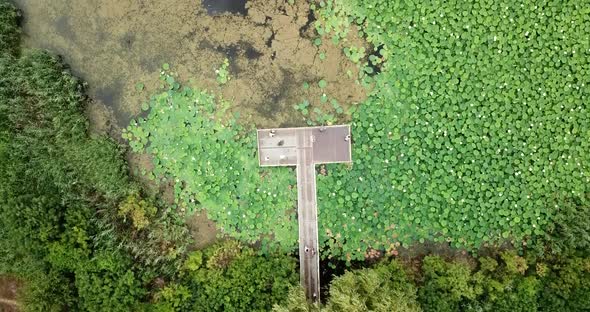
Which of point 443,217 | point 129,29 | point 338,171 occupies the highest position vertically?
point 129,29

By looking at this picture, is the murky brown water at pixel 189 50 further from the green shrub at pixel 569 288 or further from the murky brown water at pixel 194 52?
the green shrub at pixel 569 288

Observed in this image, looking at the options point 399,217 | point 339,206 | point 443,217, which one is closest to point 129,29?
point 339,206

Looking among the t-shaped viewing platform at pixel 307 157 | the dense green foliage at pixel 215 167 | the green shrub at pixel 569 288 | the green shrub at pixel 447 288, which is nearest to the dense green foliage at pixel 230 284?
the t-shaped viewing platform at pixel 307 157

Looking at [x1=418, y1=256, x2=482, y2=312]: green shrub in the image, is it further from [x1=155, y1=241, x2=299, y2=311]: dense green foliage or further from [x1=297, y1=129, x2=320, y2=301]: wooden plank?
[x1=155, y1=241, x2=299, y2=311]: dense green foliage

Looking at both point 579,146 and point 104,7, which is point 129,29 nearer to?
point 104,7

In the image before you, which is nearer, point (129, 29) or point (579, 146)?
point (579, 146)

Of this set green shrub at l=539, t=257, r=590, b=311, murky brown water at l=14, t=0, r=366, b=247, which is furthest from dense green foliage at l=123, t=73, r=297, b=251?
green shrub at l=539, t=257, r=590, b=311

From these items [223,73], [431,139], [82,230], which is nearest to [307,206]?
[431,139]
